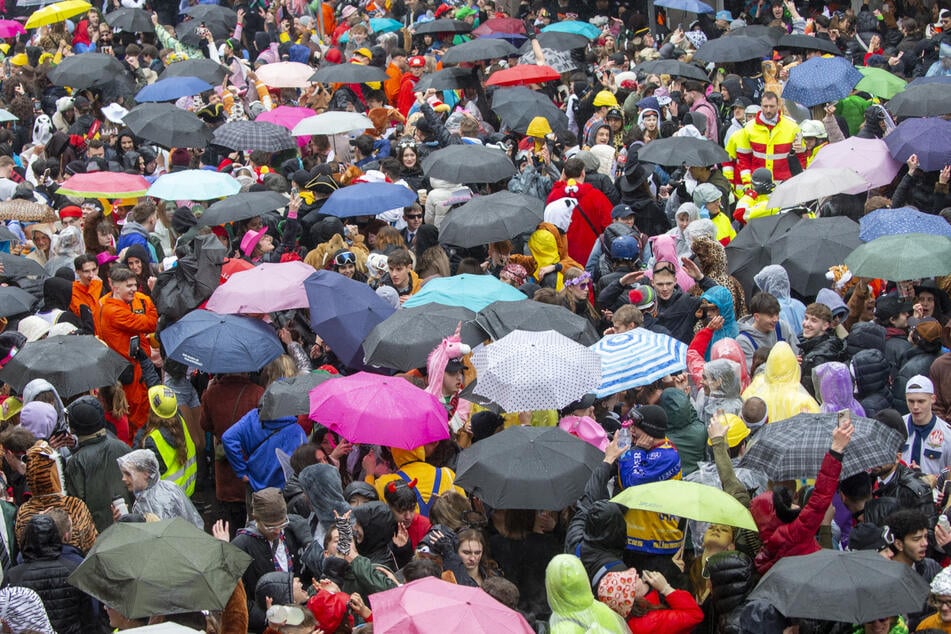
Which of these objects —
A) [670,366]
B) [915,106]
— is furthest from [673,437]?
[915,106]

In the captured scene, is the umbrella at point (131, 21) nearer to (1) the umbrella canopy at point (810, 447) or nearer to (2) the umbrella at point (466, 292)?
(2) the umbrella at point (466, 292)

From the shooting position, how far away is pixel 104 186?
12.3m

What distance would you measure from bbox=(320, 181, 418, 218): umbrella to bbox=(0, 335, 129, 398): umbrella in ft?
9.03

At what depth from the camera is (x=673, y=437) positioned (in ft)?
24.8

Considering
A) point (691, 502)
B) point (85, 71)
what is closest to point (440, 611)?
point (691, 502)

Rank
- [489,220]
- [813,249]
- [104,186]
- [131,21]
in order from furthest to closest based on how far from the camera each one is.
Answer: [131,21]
[104,186]
[489,220]
[813,249]

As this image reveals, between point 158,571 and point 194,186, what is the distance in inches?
255

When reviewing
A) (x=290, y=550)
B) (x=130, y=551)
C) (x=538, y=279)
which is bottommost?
(x=538, y=279)

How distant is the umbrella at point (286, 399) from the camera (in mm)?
8195

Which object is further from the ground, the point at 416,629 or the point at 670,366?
the point at 416,629

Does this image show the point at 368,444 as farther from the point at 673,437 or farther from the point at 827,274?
the point at 827,274

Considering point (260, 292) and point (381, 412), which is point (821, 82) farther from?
point (381, 412)

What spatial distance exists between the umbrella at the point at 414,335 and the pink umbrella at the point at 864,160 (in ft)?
12.6

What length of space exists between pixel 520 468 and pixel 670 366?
4.92ft
